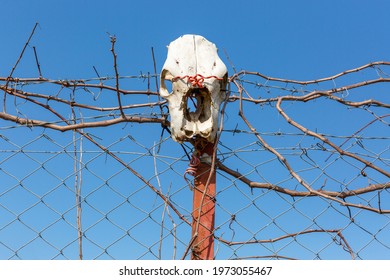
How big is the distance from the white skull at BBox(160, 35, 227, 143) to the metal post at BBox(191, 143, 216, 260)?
3.9 inches

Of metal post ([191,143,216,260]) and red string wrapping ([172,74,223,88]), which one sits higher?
red string wrapping ([172,74,223,88])

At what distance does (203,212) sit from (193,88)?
414mm

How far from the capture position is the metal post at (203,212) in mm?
1922

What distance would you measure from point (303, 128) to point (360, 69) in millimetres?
557

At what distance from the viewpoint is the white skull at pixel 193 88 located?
1.96 m

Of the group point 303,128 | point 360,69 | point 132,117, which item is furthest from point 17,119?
point 360,69

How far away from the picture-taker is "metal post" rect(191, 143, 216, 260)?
6.31 ft

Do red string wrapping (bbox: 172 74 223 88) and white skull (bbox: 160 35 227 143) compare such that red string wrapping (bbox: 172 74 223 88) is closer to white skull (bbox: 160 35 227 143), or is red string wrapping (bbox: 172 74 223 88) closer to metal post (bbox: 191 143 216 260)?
white skull (bbox: 160 35 227 143)

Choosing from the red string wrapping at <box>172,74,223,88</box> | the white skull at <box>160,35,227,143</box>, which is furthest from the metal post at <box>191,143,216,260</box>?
the red string wrapping at <box>172,74,223,88</box>

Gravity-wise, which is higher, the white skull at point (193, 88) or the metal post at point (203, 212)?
the white skull at point (193, 88)

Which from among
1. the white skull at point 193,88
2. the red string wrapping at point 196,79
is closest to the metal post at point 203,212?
the white skull at point 193,88

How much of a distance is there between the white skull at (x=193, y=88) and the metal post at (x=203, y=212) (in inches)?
3.9

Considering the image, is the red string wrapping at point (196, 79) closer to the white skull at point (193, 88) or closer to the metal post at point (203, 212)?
the white skull at point (193, 88)

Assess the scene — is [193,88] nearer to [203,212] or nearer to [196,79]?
[196,79]
